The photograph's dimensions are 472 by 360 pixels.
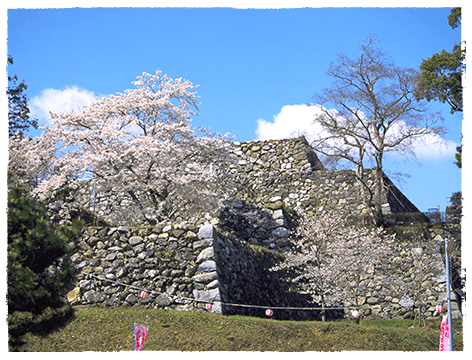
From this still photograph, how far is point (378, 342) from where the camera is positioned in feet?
39.6

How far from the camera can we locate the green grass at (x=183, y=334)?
10297 millimetres

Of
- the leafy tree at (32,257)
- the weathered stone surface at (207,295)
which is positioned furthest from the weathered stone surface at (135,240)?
the leafy tree at (32,257)

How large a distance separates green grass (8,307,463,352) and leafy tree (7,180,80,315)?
0.62m

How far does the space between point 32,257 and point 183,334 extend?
138 inches

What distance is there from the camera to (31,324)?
9875 mm

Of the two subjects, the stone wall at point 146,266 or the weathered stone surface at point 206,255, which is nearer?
the stone wall at point 146,266

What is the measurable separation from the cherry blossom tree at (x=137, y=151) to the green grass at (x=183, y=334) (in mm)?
4378

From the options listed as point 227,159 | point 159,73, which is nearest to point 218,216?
point 227,159

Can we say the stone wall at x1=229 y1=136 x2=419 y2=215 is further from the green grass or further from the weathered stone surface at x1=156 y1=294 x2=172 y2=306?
the weathered stone surface at x1=156 y1=294 x2=172 y2=306

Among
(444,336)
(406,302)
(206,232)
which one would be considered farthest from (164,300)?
(406,302)

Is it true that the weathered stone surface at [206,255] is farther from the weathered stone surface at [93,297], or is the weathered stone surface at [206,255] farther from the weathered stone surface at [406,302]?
the weathered stone surface at [406,302]

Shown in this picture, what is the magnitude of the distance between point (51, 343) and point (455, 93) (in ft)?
40.9

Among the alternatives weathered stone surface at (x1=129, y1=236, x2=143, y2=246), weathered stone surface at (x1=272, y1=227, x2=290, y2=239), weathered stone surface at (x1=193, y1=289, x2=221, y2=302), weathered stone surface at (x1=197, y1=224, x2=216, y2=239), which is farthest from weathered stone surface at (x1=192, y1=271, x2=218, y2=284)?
weathered stone surface at (x1=272, y1=227, x2=290, y2=239)

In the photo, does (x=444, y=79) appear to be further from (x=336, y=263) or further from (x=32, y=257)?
(x=32, y=257)
